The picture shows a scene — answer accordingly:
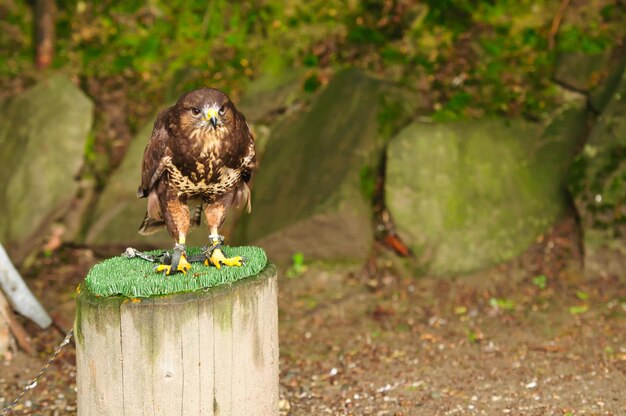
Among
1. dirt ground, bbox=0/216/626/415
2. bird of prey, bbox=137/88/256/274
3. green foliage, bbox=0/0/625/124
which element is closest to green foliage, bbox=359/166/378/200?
dirt ground, bbox=0/216/626/415

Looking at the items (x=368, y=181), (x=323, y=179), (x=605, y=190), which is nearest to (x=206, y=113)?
(x=323, y=179)

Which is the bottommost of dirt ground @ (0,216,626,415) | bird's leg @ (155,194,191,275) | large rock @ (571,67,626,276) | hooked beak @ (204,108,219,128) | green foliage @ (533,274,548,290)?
dirt ground @ (0,216,626,415)

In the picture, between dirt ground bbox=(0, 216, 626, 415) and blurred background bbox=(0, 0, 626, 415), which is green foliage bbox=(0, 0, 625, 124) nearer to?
blurred background bbox=(0, 0, 626, 415)

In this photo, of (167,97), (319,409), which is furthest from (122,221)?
(319,409)

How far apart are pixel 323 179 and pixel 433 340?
5.47ft

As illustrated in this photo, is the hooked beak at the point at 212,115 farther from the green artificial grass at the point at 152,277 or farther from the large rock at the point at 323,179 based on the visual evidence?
the large rock at the point at 323,179

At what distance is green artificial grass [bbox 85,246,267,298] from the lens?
135 inches

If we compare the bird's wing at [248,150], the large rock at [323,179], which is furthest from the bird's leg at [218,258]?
the large rock at [323,179]

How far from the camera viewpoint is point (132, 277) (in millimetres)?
3559

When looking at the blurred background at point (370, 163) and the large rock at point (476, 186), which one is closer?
the blurred background at point (370, 163)

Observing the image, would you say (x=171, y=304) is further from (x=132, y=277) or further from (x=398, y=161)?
(x=398, y=161)

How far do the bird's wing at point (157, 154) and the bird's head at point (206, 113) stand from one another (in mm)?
157

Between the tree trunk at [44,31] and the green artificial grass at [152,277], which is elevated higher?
the tree trunk at [44,31]

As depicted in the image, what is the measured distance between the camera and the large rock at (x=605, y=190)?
20.1ft
